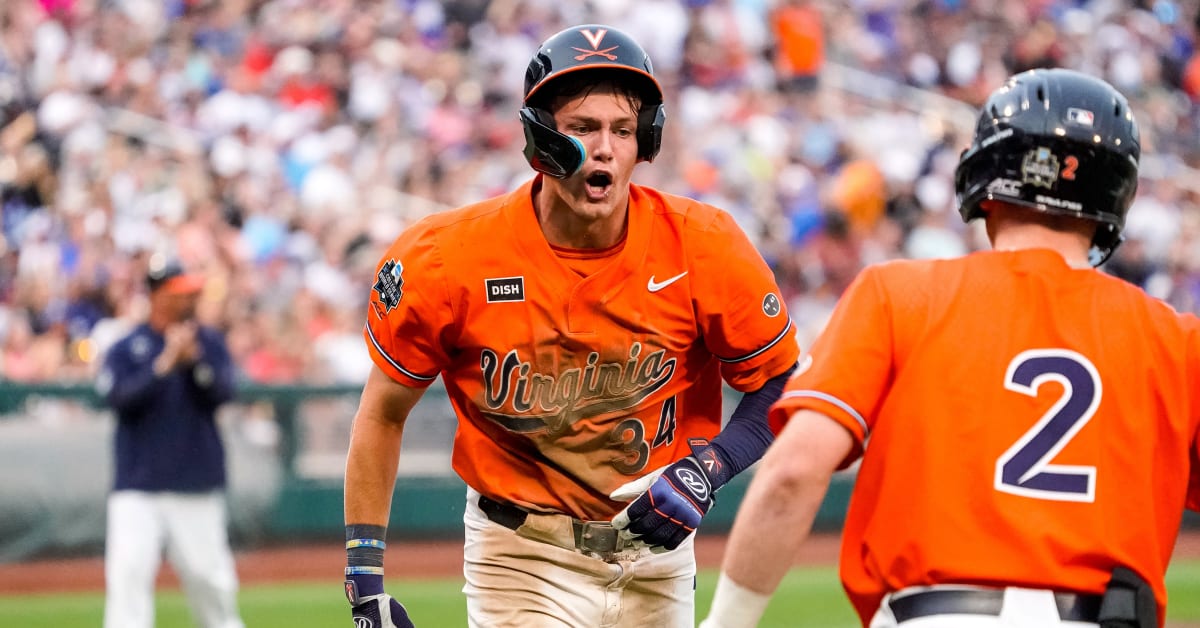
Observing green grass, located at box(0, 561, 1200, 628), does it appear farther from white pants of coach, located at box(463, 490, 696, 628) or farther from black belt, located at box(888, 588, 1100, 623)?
black belt, located at box(888, 588, 1100, 623)

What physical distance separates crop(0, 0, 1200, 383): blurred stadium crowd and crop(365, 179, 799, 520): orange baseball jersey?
8328 mm

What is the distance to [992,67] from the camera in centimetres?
1922

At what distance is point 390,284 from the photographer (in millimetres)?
4359

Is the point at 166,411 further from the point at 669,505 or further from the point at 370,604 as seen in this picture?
the point at 669,505

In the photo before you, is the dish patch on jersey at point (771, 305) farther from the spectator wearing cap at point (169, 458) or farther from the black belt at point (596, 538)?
the spectator wearing cap at point (169, 458)

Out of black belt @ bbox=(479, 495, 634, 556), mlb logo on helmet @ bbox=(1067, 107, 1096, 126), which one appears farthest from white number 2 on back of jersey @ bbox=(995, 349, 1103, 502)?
black belt @ bbox=(479, 495, 634, 556)

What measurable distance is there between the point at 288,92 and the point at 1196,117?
11.6 meters

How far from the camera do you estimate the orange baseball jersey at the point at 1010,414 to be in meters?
2.89

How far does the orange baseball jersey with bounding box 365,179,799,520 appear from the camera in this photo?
437 cm

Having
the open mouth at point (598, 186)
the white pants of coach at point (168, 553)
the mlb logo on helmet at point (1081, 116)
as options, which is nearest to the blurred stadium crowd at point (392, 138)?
the white pants of coach at point (168, 553)

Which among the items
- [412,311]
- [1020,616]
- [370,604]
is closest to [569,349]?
[412,311]

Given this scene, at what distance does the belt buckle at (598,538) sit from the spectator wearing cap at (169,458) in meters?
4.94

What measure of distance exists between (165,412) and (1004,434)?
7.18 metres

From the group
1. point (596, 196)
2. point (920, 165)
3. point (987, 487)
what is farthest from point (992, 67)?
point (987, 487)
